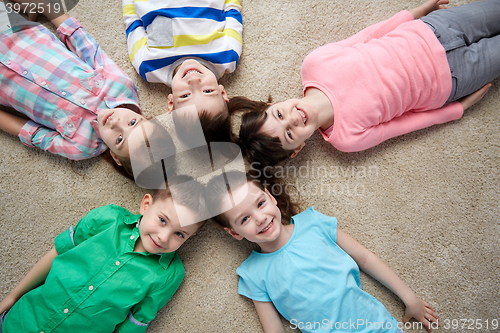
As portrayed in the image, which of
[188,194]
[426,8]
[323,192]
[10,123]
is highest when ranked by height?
[426,8]

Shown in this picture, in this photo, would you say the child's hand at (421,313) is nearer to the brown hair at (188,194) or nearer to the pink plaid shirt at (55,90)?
the brown hair at (188,194)

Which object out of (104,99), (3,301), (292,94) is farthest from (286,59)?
(3,301)

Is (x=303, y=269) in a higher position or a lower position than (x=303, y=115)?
lower

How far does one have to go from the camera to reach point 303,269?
0.85 metres

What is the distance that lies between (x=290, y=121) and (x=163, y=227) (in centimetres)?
48

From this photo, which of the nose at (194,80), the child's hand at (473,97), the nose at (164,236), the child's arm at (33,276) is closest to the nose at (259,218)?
the nose at (164,236)

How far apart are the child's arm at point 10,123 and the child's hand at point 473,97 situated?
149cm

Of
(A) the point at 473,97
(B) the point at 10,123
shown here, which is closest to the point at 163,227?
(B) the point at 10,123

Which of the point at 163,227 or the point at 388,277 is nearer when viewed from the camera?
the point at 163,227

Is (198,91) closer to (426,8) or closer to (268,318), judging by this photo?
(268,318)

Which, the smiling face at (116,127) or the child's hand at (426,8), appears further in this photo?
the child's hand at (426,8)

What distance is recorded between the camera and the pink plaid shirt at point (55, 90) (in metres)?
0.87

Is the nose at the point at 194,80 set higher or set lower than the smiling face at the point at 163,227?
higher

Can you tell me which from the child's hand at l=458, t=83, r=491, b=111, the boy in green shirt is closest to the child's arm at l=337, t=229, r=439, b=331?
the boy in green shirt
